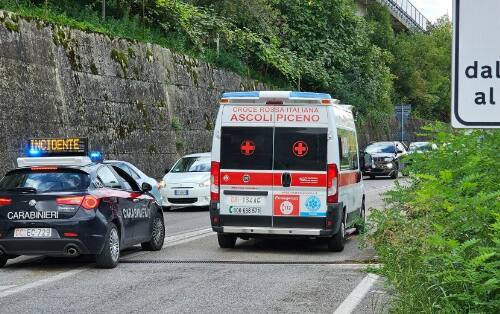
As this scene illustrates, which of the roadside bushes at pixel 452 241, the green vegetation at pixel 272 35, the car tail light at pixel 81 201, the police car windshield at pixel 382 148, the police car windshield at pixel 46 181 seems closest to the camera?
the roadside bushes at pixel 452 241

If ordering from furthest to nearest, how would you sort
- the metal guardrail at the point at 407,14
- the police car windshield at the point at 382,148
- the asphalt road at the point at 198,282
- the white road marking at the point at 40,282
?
the metal guardrail at the point at 407,14, the police car windshield at the point at 382,148, the white road marking at the point at 40,282, the asphalt road at the point at 198,282

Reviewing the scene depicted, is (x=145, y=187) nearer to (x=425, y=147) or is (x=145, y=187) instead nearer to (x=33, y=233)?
(x=33, y=233)

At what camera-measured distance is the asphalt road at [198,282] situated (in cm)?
895

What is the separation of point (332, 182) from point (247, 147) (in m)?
1.45

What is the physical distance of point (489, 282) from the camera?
5090mm

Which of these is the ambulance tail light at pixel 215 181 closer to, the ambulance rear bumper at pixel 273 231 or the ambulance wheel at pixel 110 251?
the ambulance rear bumper at pixel 273 231

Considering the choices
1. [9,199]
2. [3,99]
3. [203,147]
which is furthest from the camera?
[203,147]

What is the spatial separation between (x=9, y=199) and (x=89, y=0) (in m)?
21.3

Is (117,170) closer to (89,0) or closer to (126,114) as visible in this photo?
(126,114)

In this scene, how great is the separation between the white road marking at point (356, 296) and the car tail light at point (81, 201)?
364cm

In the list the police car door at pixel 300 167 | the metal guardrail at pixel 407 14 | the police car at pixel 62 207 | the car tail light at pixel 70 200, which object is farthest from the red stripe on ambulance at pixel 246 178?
the metal guardrail at pixel 407 14

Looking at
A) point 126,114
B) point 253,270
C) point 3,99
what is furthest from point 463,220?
point 126,114

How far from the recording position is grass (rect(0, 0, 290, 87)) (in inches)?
1022

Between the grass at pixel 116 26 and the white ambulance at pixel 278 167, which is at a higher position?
the grass at pixel 116 26
